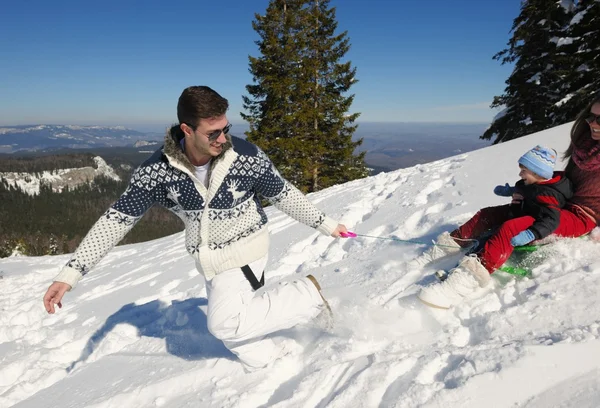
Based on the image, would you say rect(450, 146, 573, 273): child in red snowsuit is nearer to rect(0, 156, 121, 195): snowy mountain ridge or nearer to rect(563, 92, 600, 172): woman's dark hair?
rect(563, 92, 600, 172): woman's dark hair

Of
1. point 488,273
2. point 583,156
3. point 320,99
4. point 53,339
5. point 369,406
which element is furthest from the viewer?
point 320,99

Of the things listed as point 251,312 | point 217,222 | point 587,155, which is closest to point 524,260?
point 587,155

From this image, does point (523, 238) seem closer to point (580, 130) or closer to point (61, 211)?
point (580, 130)

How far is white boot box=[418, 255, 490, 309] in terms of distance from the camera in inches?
104

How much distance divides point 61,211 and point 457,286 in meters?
151

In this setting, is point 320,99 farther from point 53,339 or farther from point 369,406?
point 369,406

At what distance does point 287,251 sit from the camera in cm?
527

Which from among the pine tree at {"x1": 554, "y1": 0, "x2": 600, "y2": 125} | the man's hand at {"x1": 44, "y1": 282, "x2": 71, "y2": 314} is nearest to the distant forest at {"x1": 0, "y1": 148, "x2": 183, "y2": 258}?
the pine tree at {"x1": 554, "y1": 0, "x2": 600, "y2": 125}

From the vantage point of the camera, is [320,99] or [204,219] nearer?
[204,219]

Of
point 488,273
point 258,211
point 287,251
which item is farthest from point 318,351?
point 287,251

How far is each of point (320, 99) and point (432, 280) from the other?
16.0 meters

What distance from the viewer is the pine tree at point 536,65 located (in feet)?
45.6

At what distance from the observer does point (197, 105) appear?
2.21 metres

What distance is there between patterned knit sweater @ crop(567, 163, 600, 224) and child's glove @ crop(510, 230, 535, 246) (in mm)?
681
